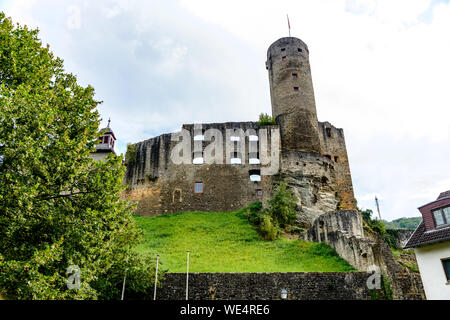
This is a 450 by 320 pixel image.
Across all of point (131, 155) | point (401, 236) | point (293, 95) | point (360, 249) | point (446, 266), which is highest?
point (293, 95)

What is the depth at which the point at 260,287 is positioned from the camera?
1534 centimetres

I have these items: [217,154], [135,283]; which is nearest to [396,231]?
[217,154]

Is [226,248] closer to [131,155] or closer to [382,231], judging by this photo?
[382,231]

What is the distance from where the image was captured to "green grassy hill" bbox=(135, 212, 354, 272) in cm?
1770

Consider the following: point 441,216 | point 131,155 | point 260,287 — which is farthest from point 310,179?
point 131,155

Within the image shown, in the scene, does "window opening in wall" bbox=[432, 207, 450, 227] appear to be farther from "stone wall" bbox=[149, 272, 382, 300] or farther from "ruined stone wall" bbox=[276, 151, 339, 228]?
"ruined stone wall" bbox=[276, 151, 339, 228]

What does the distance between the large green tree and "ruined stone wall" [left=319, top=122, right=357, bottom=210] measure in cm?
2581

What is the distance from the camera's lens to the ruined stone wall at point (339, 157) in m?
33.6

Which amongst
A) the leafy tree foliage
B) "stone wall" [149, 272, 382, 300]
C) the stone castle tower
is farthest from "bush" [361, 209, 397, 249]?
"stone wall" [149, 272, 382, 300]

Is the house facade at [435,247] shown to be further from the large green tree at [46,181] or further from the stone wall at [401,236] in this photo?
the large green tree at [46,181]

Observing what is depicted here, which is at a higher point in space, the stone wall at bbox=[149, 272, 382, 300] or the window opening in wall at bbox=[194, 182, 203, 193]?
the window opening in wall at bbox=[194, 182, 203, 193]

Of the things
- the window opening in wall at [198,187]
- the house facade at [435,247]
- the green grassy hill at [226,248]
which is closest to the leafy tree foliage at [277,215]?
the green grassy hill at [226,248]

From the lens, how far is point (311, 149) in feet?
107

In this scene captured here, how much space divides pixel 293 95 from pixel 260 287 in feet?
72.7
